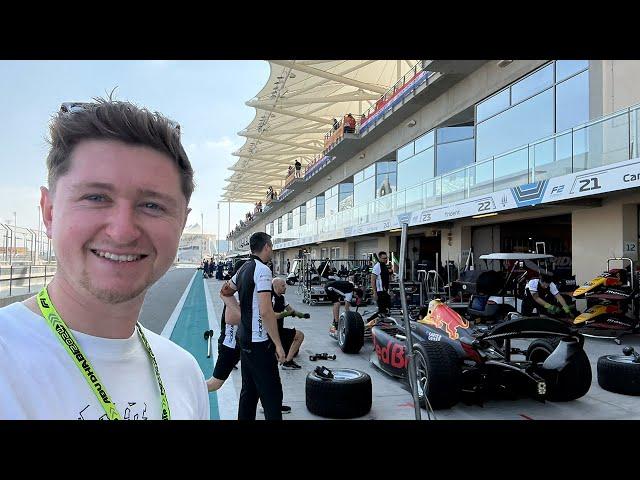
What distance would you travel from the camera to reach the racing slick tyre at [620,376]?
17.2 feet

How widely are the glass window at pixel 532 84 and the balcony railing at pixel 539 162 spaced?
3308 mm

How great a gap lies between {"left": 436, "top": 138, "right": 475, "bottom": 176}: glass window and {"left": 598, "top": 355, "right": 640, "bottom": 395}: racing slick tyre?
553 inches

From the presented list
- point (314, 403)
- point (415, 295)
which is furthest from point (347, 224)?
point (314, 403)

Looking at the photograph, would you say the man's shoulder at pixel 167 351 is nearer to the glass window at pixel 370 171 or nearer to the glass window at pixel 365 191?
the glass window at pixel 365 191

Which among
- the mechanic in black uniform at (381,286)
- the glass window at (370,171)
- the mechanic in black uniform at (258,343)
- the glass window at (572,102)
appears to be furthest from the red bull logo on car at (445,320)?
the glass window at (370,171)

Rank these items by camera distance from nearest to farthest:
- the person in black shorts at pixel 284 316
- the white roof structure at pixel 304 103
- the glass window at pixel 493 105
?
1. the person in black shorts at pixel 284 316
2. the glass window at pixel 493 105
3. the white roof structure at pixel 304 103

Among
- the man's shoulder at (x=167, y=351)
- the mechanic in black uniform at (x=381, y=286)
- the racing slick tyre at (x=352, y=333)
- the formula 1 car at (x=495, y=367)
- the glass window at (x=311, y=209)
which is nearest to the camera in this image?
the man's shoulder at (x=167, y=351)

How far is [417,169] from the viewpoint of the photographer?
73.5 ft

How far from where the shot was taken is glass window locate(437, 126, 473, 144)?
63.1ft

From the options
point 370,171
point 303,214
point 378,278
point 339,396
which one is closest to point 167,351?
point 339,396

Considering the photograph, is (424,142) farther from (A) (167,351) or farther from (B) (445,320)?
(A) (167,351)

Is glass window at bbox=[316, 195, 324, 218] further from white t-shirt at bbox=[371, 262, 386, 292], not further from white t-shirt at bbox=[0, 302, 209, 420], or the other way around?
white t-shirt at bbox=[0, 302, 209, 420]
